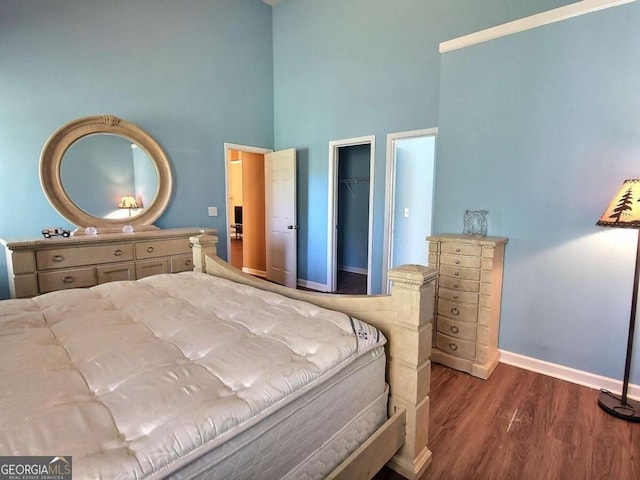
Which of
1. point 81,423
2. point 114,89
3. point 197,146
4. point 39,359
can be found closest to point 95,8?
point 114,89

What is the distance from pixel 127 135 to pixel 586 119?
404 cm

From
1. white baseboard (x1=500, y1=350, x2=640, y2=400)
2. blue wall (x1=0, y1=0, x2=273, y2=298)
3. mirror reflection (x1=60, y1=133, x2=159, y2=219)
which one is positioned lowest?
white baseboard (x1=500, y1=350, x2=640, y2=400)

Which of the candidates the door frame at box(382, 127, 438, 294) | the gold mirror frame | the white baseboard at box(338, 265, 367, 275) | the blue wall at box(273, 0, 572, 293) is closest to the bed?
the gold mirror frame

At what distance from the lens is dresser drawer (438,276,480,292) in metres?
2.44

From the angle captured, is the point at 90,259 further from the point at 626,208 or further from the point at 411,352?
the point at 626,208

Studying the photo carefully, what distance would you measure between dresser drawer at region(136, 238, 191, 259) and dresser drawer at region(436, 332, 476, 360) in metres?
2.43

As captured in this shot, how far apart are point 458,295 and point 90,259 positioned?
10.1ft

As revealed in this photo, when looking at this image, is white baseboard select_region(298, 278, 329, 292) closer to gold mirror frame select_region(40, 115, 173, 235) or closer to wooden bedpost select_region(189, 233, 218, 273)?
gold mirror frame select_region(40, 115, 173, 235)

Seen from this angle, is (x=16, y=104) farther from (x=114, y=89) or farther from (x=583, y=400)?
(x=583, y=400)

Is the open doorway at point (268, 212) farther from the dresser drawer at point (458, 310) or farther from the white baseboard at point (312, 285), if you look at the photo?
A: the dresser drawer at point (458, 310)

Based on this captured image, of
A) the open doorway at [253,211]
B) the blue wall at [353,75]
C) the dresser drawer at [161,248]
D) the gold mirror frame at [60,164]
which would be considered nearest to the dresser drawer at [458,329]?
the blue wall at [353,75]

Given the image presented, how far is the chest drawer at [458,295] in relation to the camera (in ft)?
8.05

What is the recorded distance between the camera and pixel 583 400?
2127 mm

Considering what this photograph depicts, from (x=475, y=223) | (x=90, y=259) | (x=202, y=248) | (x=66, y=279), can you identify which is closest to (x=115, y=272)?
(x=90, y=259)
